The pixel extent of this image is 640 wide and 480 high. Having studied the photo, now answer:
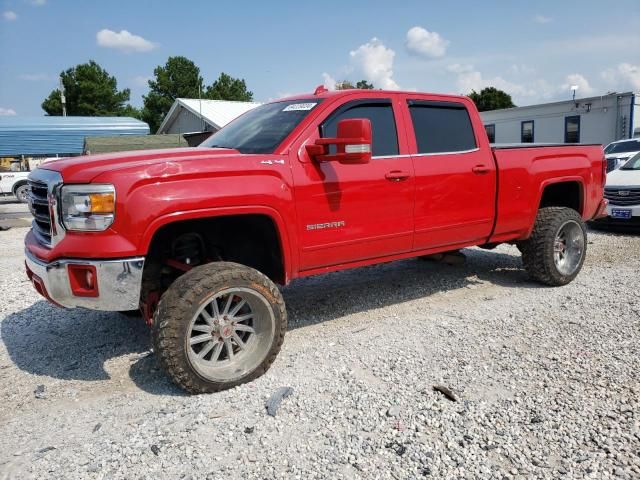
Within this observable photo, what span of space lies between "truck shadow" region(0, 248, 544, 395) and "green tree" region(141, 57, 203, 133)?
160ft

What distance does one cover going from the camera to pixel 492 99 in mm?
56000

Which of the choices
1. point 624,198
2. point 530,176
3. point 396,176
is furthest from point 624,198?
point 396,176

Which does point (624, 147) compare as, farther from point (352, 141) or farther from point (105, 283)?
point (105, 283)

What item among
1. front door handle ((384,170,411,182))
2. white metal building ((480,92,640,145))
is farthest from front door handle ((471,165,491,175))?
white metal building ((480,92,640,145))

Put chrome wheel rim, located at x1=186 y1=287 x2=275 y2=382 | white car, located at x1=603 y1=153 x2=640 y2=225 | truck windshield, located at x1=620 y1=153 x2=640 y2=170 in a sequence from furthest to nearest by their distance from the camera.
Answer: truck windshield, located at x1=620 y1=153 x2=640 y2=170 < white car, located at x1=603 y1=153 x2=640 y2=225 < chrome wheel rim, located at x1=186 y1=287 x2=275 y2=382

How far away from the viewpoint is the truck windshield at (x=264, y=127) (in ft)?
13.2

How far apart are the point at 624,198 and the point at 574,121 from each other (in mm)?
17641

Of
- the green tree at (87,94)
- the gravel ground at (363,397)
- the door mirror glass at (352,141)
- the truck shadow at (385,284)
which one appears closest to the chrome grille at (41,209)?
the gravel ground at (363,397)

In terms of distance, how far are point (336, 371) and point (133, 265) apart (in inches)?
61.4

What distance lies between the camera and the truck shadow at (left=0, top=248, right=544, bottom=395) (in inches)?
157

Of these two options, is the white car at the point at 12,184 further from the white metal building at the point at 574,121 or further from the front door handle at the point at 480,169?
the white metal building at the point at 574,121

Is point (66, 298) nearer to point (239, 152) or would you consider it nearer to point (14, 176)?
point (239, 152)

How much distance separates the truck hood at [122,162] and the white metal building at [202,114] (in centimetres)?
2163

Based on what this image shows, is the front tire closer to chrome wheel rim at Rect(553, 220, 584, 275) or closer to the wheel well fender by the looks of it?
the wheel well fender
